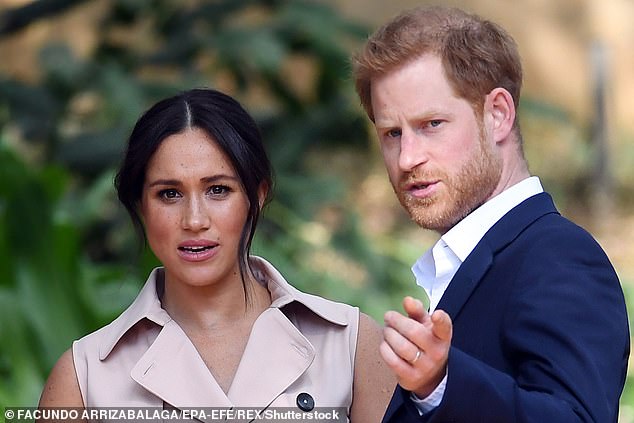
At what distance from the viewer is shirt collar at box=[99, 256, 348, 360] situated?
1612 millimetres

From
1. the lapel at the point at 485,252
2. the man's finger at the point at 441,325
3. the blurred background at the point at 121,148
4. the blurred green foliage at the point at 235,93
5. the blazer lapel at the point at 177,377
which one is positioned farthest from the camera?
the blurred green foliage at the point at 235,93

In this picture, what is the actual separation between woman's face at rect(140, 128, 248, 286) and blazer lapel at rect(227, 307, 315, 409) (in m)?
0.10

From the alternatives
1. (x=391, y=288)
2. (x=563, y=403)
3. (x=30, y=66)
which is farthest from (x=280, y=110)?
(x=563, y=403)

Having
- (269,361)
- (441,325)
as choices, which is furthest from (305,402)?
(441,325)

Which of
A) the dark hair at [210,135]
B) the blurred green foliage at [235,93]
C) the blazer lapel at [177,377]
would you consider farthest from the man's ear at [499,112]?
the blurred green foliage at [235,93]

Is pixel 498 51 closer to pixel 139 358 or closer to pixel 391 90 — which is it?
pixel 391 90

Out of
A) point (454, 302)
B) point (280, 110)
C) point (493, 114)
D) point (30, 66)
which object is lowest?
point (454, 302)

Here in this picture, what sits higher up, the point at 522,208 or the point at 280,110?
the point at 280,110

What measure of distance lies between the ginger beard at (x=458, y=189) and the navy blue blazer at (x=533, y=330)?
45 millimetres

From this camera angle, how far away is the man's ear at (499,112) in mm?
1502

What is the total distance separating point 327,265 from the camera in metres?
6.23

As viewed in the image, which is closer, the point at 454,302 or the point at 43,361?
the point at 454,302

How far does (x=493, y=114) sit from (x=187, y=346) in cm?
50

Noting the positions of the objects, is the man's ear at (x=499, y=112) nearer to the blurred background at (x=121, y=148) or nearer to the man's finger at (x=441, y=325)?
the man's finger at (x=441, y=325)
